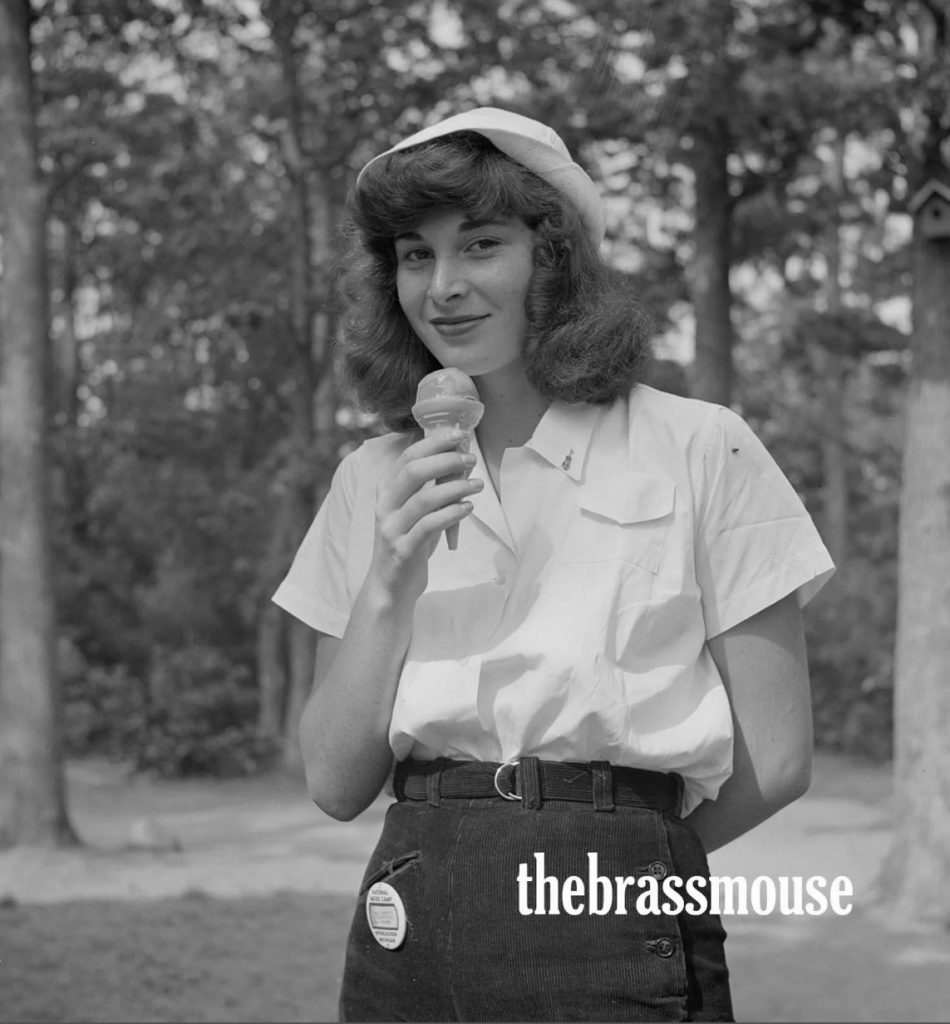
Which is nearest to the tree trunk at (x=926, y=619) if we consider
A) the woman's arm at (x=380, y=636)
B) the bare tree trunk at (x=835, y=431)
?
the woman's arm at (x=380, y=636)

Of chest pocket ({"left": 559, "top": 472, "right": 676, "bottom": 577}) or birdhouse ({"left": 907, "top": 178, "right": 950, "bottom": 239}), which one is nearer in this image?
chest pocket ({"left": 559, "top": 472, "right": 676, "bottom": 577})

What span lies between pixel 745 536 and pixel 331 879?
355 inches

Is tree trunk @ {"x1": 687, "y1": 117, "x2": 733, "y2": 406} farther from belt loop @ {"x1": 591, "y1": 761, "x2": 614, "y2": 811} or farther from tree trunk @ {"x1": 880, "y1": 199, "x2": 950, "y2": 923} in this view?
belt loop @ {"x1": 591, "y1": 761, "x2": 614, "y2": 811}

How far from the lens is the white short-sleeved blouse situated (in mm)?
2104

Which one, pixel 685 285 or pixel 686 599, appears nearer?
pixel 686 599

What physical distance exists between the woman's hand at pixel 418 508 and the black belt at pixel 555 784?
0.84 ft

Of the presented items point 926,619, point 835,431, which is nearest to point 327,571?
point 926,619

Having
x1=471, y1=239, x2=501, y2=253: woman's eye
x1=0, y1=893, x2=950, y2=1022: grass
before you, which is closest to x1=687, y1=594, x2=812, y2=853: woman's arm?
x1=471, y1=239, x2=501, y2=253: woman's eye

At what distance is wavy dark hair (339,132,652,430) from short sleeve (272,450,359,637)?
0.18 metres

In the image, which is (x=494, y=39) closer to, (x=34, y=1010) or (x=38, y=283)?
(x=38, y=283)

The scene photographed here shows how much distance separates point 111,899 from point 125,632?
14.6m

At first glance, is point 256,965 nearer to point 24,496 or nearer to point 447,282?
point 24,496

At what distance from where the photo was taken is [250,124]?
64.3 feet

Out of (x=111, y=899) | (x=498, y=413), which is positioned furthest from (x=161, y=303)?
(x=498, y=413)
